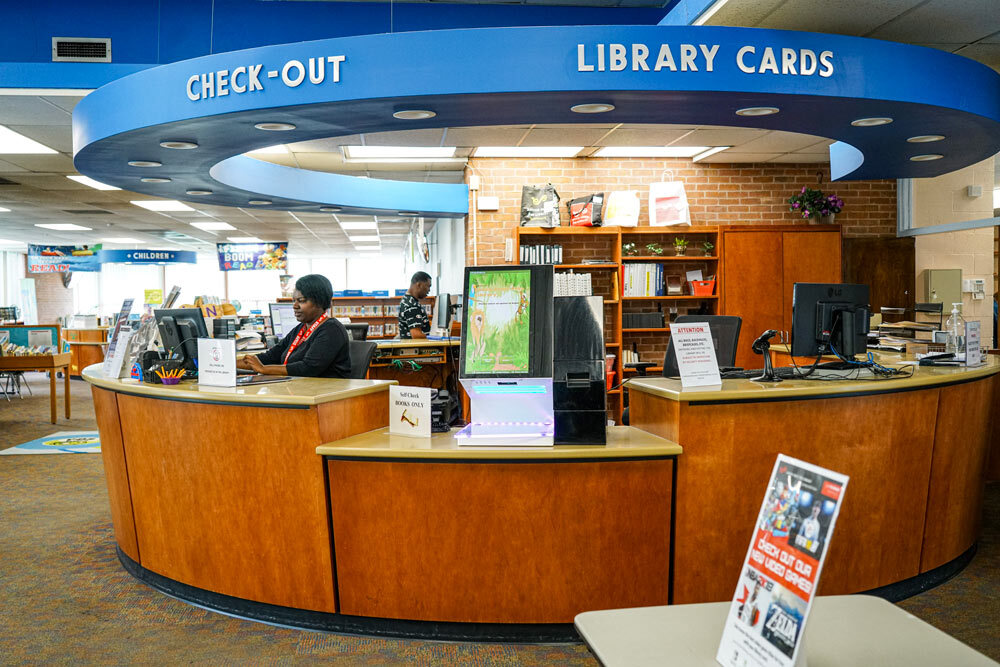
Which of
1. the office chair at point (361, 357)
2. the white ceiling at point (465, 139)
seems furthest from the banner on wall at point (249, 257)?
the office chair at point (361, 357)

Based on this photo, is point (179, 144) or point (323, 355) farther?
point (179, 144)

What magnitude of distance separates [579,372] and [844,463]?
4.47 ft

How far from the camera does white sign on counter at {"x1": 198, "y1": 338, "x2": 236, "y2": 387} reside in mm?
3422

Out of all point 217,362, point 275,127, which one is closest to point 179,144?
point 275,127

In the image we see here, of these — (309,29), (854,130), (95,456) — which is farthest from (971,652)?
(95,456)

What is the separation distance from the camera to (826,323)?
4008 millimetres

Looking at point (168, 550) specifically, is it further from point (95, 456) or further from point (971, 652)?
point (95, 456)

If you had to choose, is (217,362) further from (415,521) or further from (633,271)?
(633,271)

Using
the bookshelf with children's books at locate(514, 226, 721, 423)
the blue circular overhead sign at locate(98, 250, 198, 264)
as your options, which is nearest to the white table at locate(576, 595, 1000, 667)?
the bookshelf with children's books at locate(514, 226, 721, 423)

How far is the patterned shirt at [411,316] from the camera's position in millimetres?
8180

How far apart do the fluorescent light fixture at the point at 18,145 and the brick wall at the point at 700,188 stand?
4.48 meters

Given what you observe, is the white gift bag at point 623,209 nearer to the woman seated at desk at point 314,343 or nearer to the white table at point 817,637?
the woman seated at desk at point 314,343

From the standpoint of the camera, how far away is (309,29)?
550 centimetres

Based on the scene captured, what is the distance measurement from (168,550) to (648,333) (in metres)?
5.73
